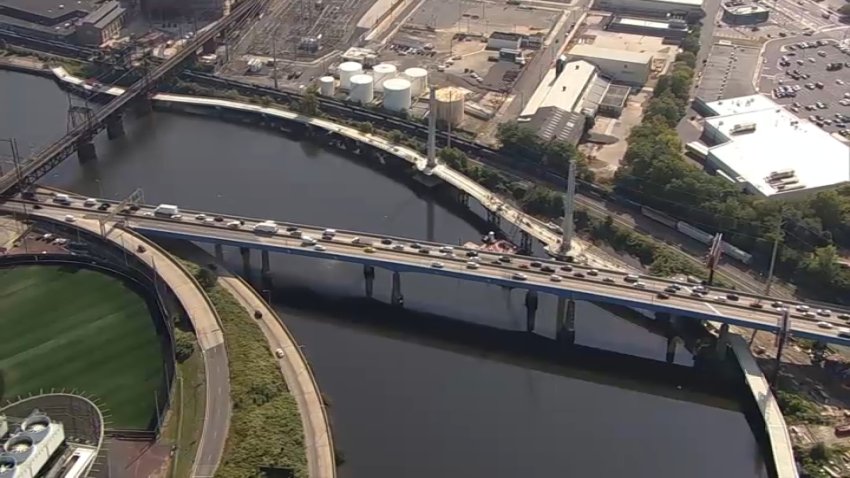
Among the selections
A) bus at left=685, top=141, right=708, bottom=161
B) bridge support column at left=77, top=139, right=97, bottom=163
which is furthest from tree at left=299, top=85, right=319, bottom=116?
bus at left=685, top=141, right=708, bottom=161

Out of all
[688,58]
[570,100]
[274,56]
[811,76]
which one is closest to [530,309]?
[570,100]

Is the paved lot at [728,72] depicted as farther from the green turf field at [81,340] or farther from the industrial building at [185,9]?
the green turf field at [81,340]

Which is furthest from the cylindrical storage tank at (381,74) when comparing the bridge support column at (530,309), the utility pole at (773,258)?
the utility pole at (773,258)

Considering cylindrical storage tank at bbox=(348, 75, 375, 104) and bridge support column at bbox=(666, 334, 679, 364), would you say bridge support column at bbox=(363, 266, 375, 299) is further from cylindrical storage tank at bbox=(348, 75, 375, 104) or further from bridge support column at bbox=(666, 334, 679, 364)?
cylindrical storage tank at bbox=(348, 75, 375, 104)

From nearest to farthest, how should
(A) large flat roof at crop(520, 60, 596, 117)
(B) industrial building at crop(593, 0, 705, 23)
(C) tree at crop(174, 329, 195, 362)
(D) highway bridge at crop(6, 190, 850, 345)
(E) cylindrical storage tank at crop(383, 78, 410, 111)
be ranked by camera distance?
(C) tree at crop(174, 329, 195, 362) < (D) highway bridge at crop(6, 190, 850, 345) < (A) large flat roof at crop(520, 60, 596, 117) < (E) cylindrical storage tank at crop(383, 78, 410, 111) < (B) industrial building at crop(593, 0, 705, 23)

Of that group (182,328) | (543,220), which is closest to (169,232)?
(182,328)

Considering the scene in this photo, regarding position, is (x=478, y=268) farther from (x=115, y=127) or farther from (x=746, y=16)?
(x=746, y=16)

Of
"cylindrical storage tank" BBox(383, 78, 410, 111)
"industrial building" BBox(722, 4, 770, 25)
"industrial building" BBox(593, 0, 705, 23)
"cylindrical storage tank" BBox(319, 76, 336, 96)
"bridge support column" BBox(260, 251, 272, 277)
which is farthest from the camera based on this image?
"industrial building" BBox(722, 4, 770, 25)
